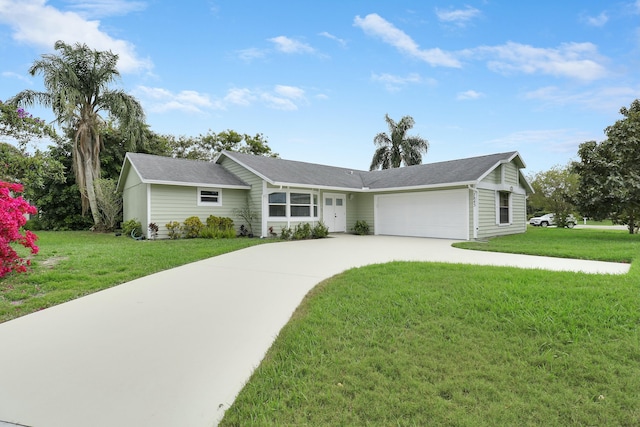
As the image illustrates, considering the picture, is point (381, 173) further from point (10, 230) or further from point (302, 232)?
point (10, 230)

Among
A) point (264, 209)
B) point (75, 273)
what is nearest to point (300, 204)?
point (264, 209)

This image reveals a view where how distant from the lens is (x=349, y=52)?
44.8 feet

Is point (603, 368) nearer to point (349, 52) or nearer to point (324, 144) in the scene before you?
point (349, 52)

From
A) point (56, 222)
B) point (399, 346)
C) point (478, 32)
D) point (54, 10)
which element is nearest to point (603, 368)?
point (399, 346)

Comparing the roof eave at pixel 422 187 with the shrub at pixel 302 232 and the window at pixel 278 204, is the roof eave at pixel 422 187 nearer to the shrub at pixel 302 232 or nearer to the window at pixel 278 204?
the shrub at pixel 302 232

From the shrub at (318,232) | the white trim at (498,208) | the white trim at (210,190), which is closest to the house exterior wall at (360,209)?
the shrub at (318,232)

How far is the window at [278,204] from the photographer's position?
51.0 feet

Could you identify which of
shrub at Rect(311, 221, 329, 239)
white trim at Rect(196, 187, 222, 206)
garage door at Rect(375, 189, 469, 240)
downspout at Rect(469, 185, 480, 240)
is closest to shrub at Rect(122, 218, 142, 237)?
white trim at Rect(196, 187, 222, 206)

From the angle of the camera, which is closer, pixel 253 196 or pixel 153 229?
pixel 153 229

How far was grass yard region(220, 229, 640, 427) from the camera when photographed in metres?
2.42

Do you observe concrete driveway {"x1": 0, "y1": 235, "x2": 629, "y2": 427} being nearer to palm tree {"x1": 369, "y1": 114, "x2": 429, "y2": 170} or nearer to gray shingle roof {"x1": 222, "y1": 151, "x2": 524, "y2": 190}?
gray shingle roof {"x1": 222, "y1": 151, "x2": 524, "y2": 190}

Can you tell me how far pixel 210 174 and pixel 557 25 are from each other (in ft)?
48.3

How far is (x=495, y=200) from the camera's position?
15703mm

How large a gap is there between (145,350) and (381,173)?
1832 cm
